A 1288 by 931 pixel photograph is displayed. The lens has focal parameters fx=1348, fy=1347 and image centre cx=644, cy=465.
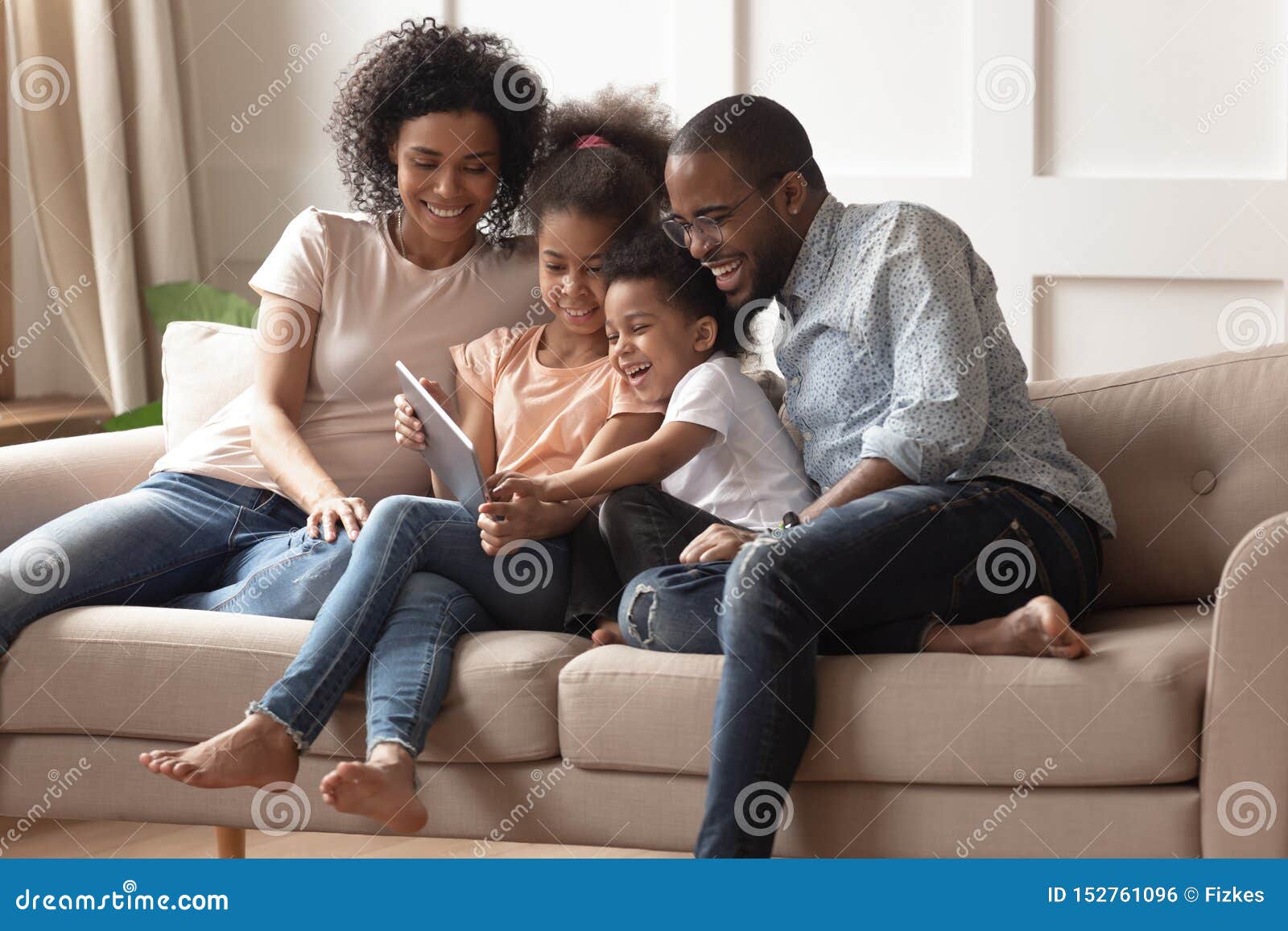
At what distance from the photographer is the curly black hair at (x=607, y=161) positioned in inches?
73.8

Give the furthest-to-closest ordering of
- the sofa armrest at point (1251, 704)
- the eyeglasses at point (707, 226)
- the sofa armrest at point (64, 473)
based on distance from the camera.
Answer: the sofa armrest at point (64, 473), the eyeglasses at point (707, 226), the sofa armrest at point (1251, 704)

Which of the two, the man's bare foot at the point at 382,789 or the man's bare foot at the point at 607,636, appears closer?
the man's bare foot at the point at 382,789

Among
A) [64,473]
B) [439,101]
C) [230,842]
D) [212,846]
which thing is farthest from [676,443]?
[212,846]

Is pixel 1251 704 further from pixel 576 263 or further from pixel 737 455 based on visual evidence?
pixel 576 263

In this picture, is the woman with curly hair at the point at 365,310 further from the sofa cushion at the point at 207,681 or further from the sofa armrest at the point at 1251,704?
the sofa armrest at the point at 1251,704

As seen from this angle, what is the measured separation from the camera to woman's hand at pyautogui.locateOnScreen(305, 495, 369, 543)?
5.85ft

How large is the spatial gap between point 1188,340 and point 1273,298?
0.56 ft

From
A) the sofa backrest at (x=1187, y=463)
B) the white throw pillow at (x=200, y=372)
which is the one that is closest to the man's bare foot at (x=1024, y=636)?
the sofa backrest at (x=1187, y=463)

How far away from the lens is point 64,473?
2021mm

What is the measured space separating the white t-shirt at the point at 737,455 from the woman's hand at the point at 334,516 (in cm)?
43

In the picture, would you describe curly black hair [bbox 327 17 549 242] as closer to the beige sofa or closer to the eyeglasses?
the eyeglasses

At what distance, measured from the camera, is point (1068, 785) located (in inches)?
56.2

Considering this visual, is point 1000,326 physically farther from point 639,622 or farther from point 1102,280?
point 1102,280

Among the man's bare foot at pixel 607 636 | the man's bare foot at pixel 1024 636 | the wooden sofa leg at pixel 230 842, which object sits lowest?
the wooden sofa leg at pixel 230 842
